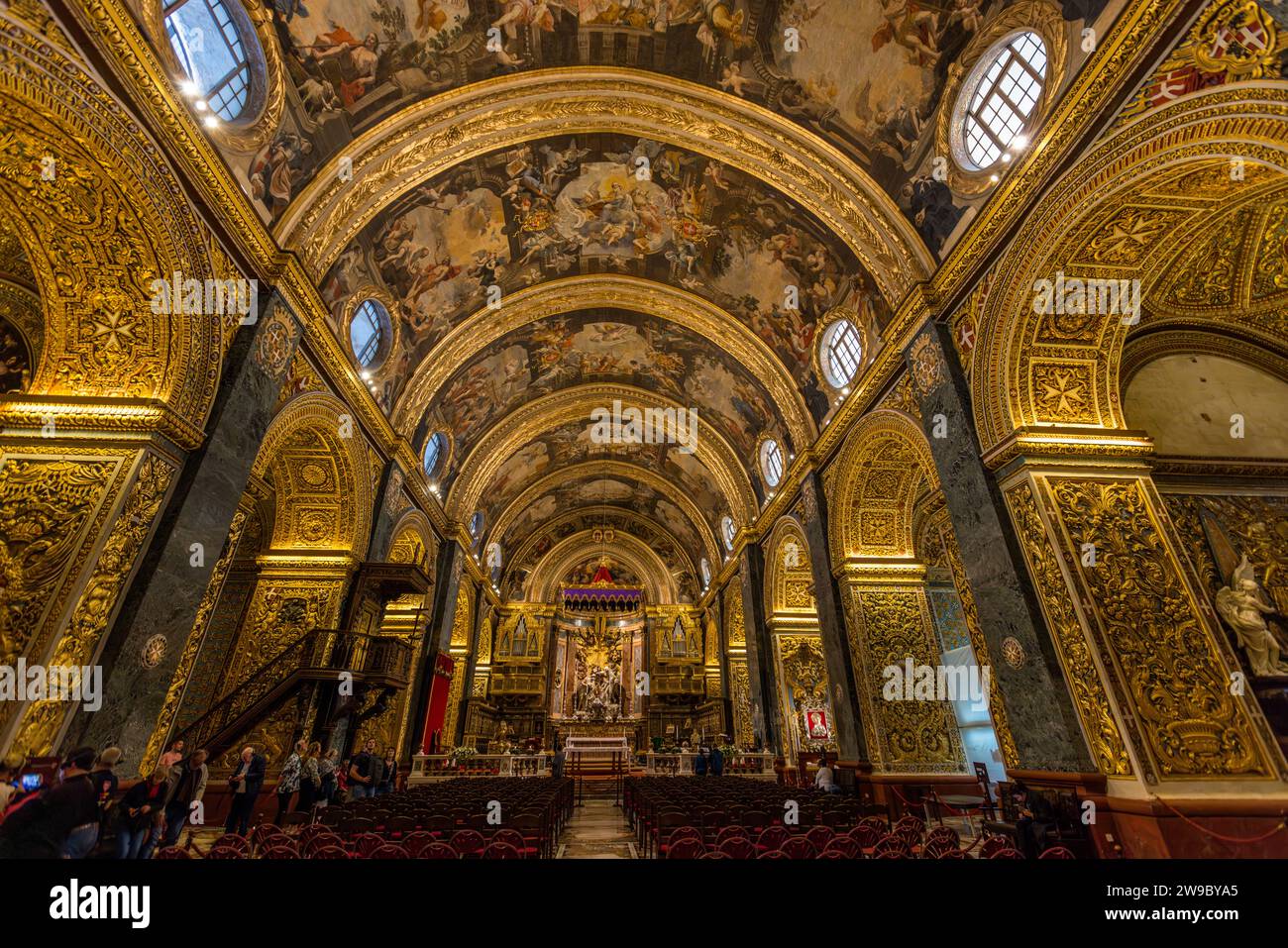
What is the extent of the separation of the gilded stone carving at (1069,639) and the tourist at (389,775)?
12.4 metres

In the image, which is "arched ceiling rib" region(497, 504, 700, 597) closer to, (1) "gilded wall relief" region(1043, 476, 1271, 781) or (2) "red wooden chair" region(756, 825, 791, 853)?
(1) "gilded wall relief" region(1043, 476, 1271, 781)

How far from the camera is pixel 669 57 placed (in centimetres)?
1046

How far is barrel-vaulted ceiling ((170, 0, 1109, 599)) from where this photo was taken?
8.71 meters

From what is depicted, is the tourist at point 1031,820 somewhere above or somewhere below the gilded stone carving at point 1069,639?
below

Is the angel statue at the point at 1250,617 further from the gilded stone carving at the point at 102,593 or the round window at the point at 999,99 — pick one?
the gilded stone carving at the point at 102,593

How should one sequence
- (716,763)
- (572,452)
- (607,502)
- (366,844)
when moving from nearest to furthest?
(366,844), (716,763), (572,452), (607,502)

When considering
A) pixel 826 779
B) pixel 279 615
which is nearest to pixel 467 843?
pixel 279 615

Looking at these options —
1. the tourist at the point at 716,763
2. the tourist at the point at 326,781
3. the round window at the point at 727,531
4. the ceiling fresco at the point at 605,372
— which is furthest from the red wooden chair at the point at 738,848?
the round window at the point at 727,531

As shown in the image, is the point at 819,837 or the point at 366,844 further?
the point at 819,837

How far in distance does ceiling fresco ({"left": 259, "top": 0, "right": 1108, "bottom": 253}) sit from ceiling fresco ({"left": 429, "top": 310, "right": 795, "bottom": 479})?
6815 millimetres

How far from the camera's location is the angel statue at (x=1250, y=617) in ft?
20.8

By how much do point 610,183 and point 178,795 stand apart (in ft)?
44.3

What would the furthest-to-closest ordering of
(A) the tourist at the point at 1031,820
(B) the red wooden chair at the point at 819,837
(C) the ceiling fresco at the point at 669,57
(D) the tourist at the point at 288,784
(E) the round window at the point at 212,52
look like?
1. (C) the ceiling fresco at the point at 669,57
2. (D) the tourist at the point at 288,784
3. (E) the round window at the point at 212,52
4. (A) the tourist at the point at 1031,820
5. (B) the red wooden chair at the point at 819,837

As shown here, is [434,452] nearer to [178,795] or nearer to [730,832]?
[178,795]
